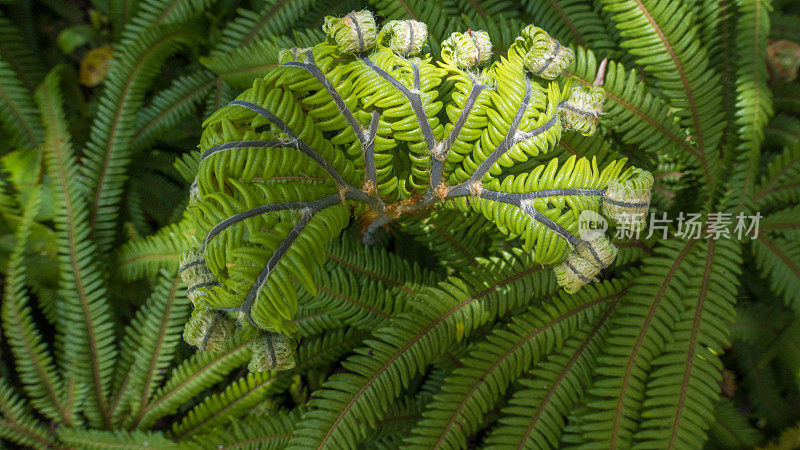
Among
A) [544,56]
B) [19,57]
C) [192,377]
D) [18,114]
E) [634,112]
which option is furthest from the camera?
[19,57]

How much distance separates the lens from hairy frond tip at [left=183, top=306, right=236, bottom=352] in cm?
124

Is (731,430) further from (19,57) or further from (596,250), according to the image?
(19,57)

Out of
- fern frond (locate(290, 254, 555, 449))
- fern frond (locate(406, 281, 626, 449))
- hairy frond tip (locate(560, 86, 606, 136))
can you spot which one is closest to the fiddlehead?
hairy frond tip (locate(560, 86, 606, 136))

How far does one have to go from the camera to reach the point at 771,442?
229 cm

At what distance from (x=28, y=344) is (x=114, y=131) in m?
1.06

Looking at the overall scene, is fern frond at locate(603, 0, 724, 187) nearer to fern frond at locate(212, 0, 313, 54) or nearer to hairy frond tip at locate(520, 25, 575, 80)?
hairy frond tip at locate(520, 25, 575, 80)

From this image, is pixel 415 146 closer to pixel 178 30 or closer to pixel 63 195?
pixel 178 30

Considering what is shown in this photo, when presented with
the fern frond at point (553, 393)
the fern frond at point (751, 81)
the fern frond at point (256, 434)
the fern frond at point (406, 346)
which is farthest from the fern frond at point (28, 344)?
the fern frond at point (751, 81)

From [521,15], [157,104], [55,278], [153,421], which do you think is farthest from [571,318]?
[55,278]

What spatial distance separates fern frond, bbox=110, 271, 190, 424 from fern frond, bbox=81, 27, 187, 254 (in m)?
0.46

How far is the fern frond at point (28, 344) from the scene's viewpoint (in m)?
2.18

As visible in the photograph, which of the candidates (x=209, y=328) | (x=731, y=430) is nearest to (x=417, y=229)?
(x=209, y=328)

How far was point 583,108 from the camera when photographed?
1.45 meters

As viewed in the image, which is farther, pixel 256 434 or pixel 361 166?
pixel 256 434
